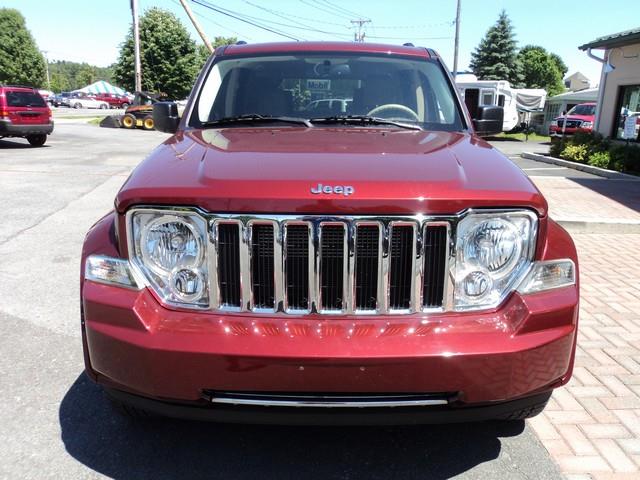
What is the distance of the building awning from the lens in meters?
14.4

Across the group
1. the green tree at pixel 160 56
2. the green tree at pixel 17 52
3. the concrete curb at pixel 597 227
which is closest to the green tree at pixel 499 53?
the green tree at pixel 160 56

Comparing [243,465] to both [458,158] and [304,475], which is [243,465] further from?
[458,158]

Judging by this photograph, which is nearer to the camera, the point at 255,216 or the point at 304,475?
the point at 255,216

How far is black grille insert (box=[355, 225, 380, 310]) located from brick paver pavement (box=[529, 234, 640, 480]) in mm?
1282

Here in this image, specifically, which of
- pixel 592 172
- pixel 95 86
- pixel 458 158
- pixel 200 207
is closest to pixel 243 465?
pixel 200 207

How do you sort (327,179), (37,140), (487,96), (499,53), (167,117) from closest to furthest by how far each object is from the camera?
(327,179)
(167,117)
(37,140)
(487,96)
(499,53)

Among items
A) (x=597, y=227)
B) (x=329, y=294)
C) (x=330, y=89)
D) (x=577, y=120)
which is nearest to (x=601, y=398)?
(x=329, y=294)

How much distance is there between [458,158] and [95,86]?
8070cm

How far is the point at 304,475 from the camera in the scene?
2496 millimetres

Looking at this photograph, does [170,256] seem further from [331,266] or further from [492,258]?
[492,258]

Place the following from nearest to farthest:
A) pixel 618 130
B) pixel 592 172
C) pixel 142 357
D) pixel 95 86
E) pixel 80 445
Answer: pixel 142 357 → pixel 80 445 → pixel 592 172 → pixel 618 130 → pixel 95 86

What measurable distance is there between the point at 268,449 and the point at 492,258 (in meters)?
1.38

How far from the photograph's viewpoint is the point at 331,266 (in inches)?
85.4

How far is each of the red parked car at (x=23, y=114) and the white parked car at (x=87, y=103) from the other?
5075cm
